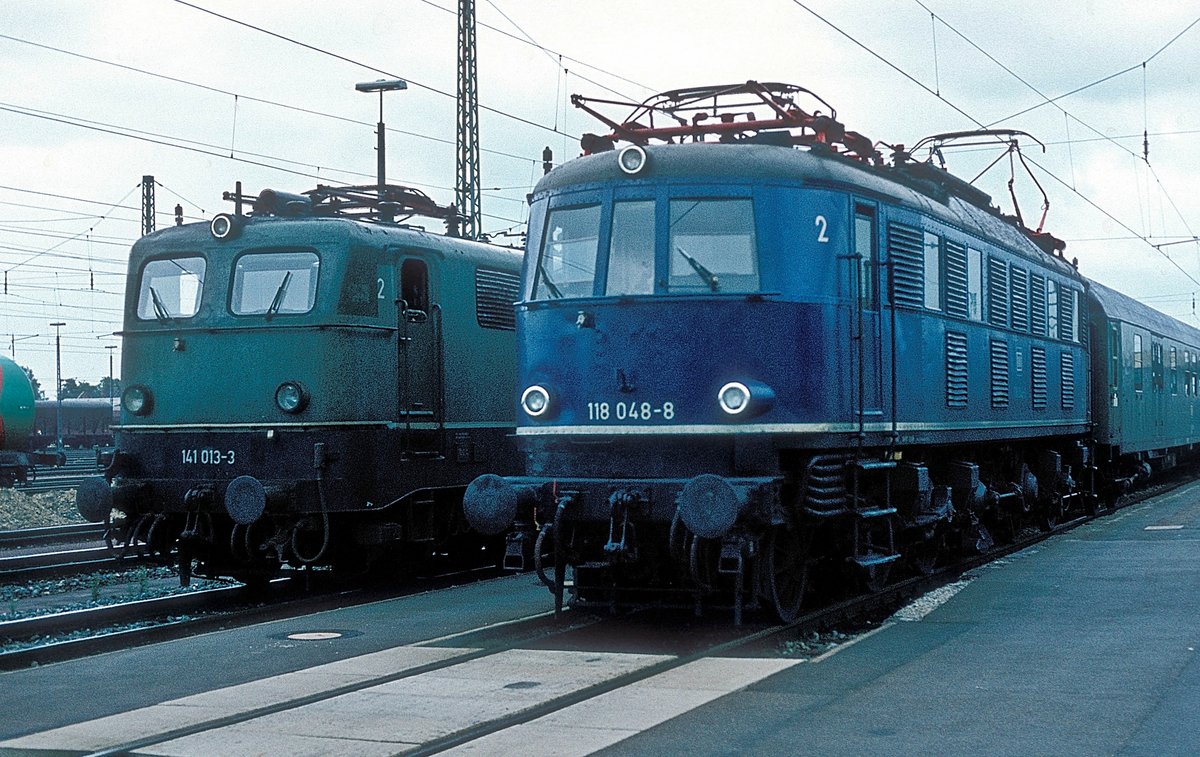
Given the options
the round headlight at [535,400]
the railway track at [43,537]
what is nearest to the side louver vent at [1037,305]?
the round headlight at [535,400]

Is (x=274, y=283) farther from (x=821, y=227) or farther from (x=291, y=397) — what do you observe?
(x=821, y=227)

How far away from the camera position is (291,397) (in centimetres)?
1306

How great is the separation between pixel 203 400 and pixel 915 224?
6.58 meters

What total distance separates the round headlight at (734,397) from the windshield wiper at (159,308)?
6.19 metres

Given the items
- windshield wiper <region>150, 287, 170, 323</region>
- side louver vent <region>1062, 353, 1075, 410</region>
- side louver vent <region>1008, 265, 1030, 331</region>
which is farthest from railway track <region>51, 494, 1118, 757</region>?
side louver vent <region>1062, 353, 1075, 410</region>

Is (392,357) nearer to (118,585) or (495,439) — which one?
(495,439)

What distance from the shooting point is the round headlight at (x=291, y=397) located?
42.8 ft

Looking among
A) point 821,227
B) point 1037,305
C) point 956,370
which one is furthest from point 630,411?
point 1037,305

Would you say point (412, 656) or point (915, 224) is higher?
point (915, 224)

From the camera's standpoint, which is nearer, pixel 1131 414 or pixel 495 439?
pixel 495 439

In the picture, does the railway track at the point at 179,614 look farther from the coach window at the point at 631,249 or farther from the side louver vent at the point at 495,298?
the coach window at the point at 631,249

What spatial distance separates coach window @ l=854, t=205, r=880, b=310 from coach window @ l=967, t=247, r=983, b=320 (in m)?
2.75

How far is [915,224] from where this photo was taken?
1227 cm

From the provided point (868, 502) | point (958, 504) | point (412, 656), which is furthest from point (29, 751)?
point (958, 504)
